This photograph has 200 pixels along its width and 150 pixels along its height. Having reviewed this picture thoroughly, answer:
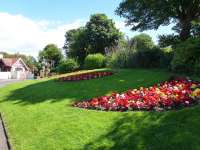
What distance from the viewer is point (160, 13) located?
2108 centimetres

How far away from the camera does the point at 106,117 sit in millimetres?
8695

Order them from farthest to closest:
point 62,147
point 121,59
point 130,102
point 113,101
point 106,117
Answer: point 121,59 < point 113,101 < point 130,102 < point 106,117 < point 62,147

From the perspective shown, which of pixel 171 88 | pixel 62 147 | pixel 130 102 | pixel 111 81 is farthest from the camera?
pixel 111 81

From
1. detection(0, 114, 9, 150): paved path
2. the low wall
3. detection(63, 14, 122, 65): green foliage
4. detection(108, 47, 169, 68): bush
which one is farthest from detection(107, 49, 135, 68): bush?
the low wall

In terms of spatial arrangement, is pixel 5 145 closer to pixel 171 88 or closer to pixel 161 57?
pixel 171 88

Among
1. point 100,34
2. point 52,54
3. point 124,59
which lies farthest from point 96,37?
point 124,59

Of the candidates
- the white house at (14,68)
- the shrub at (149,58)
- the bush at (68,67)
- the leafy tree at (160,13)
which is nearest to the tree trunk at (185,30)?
the leafy tree at (160,13)

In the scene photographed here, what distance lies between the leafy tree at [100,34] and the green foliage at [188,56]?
3858 cm

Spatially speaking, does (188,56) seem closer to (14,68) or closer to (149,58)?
(149,58)

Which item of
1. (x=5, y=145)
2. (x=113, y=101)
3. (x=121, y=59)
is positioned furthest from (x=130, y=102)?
(x=121, y=59)

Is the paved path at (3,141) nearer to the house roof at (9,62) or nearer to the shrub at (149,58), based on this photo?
the shrub at (149,58)

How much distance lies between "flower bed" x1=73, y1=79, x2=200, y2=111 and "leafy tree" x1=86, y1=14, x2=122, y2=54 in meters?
42.8

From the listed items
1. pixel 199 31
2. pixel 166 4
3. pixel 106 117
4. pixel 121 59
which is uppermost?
pixel 166 4

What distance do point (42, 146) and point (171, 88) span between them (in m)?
4.94
